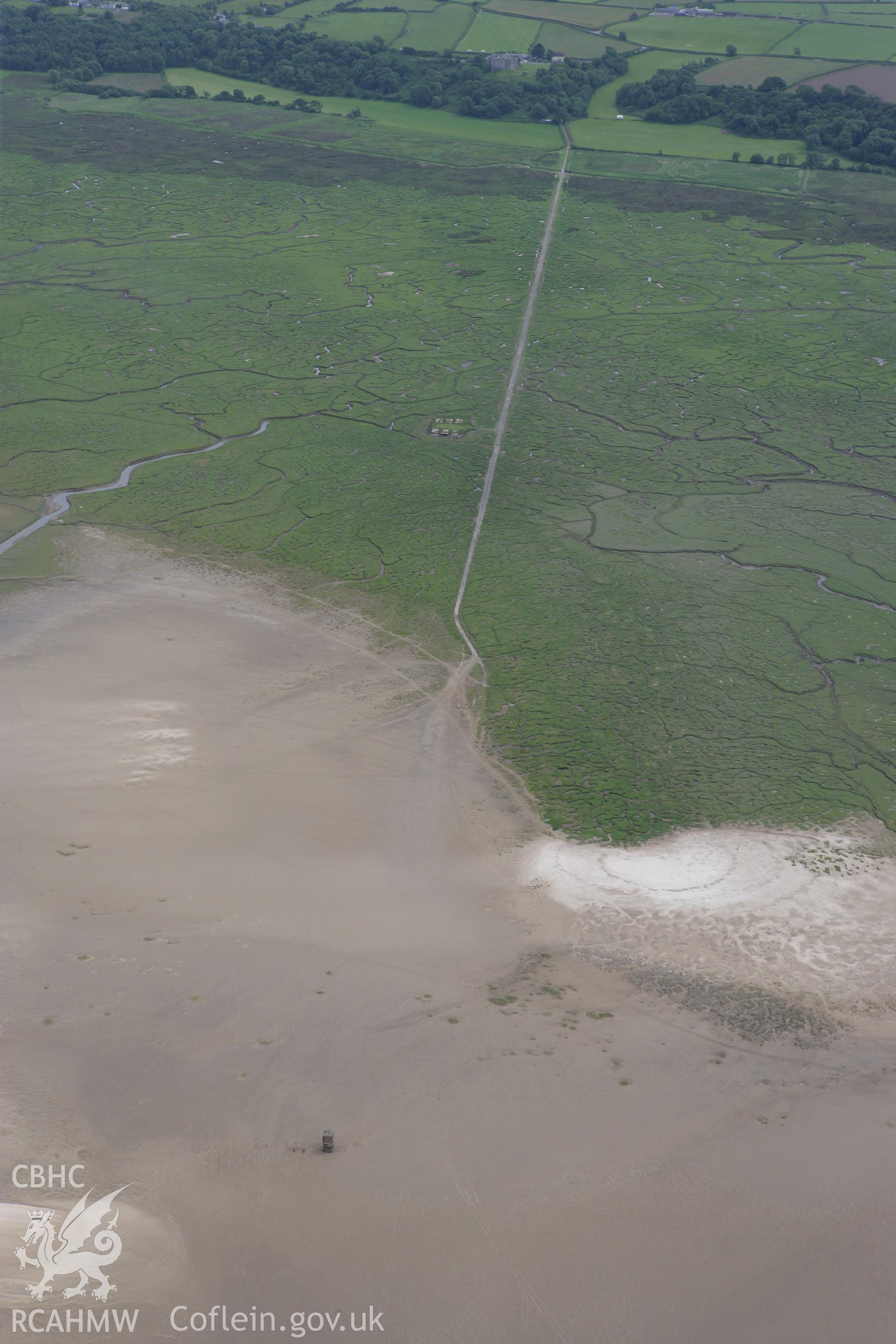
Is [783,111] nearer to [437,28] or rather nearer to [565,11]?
[565,11]

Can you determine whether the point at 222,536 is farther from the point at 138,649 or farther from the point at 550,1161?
the point at 550,1161

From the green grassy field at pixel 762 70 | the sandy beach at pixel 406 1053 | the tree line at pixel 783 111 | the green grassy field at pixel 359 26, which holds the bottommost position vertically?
the sandy beach at pixel 406 1053

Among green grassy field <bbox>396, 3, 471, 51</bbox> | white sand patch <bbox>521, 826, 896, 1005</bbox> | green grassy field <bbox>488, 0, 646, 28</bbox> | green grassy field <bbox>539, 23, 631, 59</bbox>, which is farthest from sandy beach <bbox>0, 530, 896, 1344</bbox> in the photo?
green grassy field <bbox>488, 0, 646, 28</bbox>

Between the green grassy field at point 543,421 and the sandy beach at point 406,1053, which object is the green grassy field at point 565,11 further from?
the sandy beach at point 406,1053

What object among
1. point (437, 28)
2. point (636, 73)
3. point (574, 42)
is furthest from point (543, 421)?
point (437, 28)

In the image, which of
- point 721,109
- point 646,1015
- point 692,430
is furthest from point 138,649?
point 721,109

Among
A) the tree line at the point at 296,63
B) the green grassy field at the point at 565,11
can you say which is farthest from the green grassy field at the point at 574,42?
the tree line at the point at 296,63
